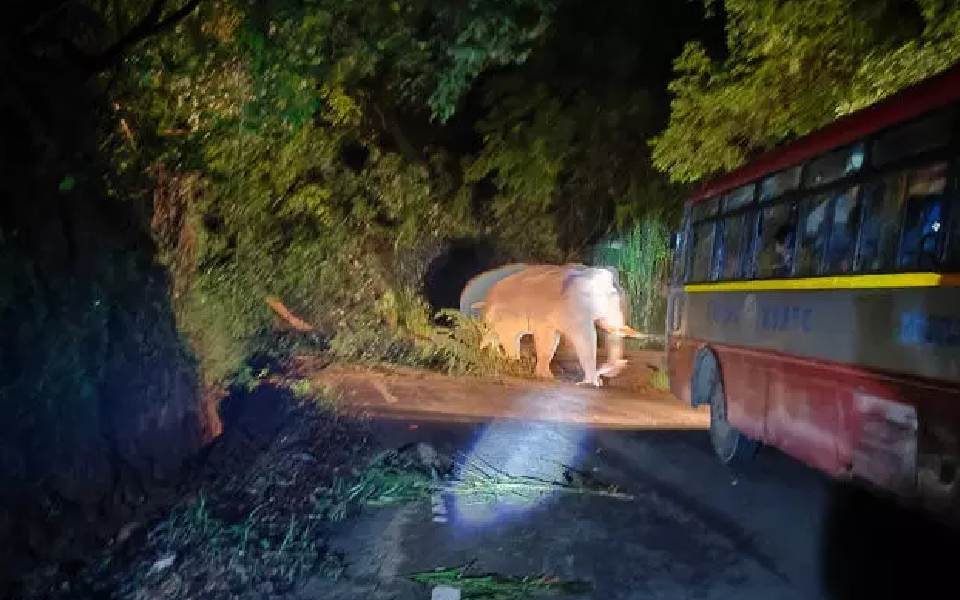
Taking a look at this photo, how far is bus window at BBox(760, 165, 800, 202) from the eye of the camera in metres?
6.71

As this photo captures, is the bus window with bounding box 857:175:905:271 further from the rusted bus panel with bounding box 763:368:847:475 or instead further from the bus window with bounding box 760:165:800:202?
the bus window with bounding box 760:165:800:202

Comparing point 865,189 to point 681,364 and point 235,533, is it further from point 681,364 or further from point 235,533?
point 235,533

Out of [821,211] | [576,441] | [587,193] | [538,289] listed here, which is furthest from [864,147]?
[587,193]

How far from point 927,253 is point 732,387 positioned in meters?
3.11

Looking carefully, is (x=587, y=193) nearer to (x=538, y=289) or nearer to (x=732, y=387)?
(x=538, y=289)

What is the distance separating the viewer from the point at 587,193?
18.4 m

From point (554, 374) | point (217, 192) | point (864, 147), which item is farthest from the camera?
point (554, 374)

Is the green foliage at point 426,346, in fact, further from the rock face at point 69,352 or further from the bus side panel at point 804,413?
the bus side panel at point 804,413

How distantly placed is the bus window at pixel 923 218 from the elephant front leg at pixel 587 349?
31.4ft

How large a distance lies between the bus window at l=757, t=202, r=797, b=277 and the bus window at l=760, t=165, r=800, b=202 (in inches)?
4.3

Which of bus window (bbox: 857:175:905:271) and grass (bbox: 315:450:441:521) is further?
grass (bbox: 315:450:441:521)

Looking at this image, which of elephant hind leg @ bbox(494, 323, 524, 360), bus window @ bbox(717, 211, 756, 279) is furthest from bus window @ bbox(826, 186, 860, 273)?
elephant hind leg @ bbox(494, 323, 524, 360)

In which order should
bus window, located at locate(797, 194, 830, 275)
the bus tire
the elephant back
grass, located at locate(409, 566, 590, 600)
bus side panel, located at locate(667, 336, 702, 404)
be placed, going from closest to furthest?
1. grass, located at locate(409, 566, 590, 600)
2. bus window, located at locate(797, 194, 830, 275)
3. the bus tire
4. bus side panel, located at locate(667, 336, 702, 404)
5. the elephant back

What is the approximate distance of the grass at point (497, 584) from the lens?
4.55m
